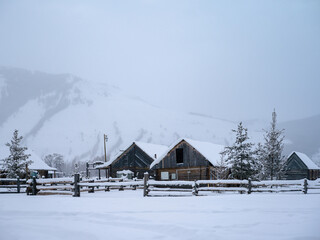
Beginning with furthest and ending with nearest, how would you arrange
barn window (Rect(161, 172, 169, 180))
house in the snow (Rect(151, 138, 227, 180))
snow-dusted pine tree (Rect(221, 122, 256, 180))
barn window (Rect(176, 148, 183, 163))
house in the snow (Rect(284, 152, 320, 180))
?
house in the snow (Rect(284, 152, 320, 180)) < barn window (Rect(161, 172, 169, 180)) < barn window (Rect(176, 148, 183, 163)) < house in the snow (Rect(151, 138, 227, 180)) < snow-dusted pine tree (Rect(221, 122, 256, 180))

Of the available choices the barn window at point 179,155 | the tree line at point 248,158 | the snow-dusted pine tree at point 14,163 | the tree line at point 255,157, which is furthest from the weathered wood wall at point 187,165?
the snow-dusted pine tree at point 14,163

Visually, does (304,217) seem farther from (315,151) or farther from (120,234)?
(315,151)

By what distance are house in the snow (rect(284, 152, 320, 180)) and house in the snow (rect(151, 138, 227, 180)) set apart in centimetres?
1700

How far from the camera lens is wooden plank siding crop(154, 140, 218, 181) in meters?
32.3

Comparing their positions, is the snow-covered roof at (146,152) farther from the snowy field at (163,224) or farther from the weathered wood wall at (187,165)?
the snowy field at (163,224)

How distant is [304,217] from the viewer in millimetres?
8352

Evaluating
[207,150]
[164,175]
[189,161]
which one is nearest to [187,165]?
[189,161]

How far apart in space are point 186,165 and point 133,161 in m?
12.0

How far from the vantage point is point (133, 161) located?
43312 millimetres

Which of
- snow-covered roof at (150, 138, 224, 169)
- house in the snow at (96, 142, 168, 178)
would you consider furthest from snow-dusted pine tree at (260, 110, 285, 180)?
house in the snow at (96, 142, 168, 178)

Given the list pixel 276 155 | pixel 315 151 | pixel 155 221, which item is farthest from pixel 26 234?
pixel 315 151

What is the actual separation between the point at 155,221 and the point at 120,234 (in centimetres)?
156

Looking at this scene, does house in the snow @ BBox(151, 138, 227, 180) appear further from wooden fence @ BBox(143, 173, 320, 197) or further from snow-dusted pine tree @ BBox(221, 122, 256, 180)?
wooden fence @ BBox(143, 173, 320, 197)

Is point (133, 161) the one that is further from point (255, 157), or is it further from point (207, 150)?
point (255, 157)
